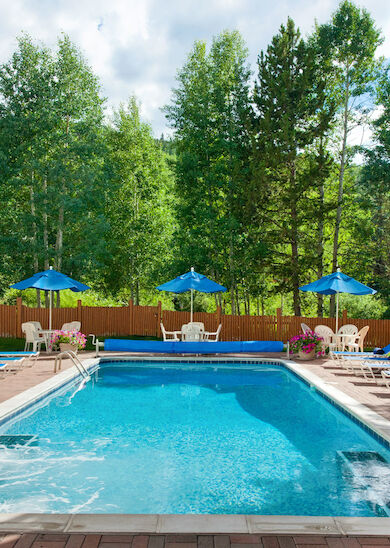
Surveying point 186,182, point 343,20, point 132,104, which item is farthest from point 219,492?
point 132,104

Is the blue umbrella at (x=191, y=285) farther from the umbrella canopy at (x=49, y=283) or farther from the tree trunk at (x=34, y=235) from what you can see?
the tree trunk at (x=34, y=235)

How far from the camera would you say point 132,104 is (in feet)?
79.2

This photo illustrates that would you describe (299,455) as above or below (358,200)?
below

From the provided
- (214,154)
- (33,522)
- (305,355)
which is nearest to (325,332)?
(305,355)

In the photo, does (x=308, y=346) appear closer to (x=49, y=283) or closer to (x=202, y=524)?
(x=49, y=283)

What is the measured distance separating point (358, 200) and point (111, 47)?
11.6 metres

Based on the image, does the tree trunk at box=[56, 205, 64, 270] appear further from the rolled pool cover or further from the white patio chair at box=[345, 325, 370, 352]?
the white patio chair at box=[345, 325, 370, 352]

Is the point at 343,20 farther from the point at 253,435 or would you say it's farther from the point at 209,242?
the point at 253,435

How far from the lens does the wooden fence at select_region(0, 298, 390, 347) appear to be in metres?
16.2

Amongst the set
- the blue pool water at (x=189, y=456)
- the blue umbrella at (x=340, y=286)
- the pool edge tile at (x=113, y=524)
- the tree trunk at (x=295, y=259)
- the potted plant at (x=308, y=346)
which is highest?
the tree trunk at (x=295, y=259)

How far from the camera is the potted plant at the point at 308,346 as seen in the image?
13680 millimetres

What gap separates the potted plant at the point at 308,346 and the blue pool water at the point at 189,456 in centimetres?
388

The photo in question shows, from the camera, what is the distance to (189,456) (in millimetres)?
5910

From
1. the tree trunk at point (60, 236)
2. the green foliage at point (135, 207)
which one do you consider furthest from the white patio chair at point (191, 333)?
the tree trunk at point (60, 236)
